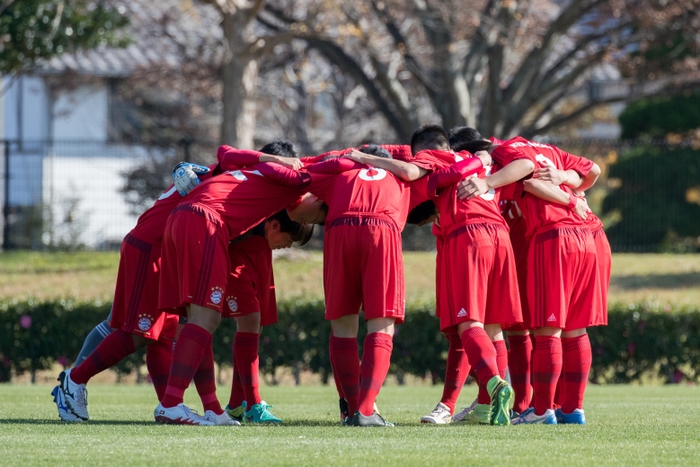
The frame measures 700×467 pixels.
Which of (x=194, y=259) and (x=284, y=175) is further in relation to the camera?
(x=284, y=175)

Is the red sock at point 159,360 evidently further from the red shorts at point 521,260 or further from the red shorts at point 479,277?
the red shorts at point 521,260

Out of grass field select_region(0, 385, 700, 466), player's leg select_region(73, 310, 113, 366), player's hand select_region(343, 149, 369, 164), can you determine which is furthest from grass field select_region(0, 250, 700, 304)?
player's hand select_region(343, 149, 369, 164)

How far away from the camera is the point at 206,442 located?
5184 millimetres

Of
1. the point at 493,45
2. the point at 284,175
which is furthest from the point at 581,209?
the point at 493,45

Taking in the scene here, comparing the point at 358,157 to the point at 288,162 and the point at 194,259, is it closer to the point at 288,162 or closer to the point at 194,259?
the point at 288,162

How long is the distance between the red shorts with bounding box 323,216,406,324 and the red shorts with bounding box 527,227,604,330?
96 cm

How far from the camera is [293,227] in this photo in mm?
7152

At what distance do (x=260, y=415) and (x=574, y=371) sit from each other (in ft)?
→ 6.92

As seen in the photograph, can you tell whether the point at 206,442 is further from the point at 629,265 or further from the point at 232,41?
the point at 629,265

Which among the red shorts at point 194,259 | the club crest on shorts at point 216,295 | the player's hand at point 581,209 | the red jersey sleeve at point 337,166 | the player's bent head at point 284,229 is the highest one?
the red jersey sleeve at point 337,166

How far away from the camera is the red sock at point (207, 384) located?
6.67 m

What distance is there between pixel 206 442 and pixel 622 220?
1782cm

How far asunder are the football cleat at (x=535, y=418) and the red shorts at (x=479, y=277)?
0.60 meters

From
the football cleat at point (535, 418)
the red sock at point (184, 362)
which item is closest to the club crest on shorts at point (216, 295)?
the red sock at point (184, 362)
